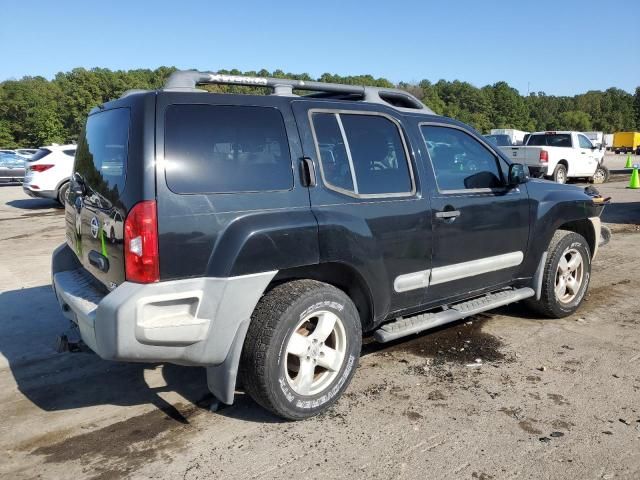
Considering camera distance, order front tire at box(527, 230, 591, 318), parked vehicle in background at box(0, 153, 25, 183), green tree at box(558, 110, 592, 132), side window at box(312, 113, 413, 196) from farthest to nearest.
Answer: green tree at box(558, 110, 592, 132) < parked vehicle in background at box(0, 153, 25, 183) < front tire at box(527, 230, 591, 318) < side window at box(312, 113, 413, 196)

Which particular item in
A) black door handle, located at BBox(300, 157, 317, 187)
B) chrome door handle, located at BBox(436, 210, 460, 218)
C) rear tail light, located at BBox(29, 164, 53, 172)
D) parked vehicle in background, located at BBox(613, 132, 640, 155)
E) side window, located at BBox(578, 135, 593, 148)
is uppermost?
parked vehicle in background, located at BBox(613, 132, 640, 155)

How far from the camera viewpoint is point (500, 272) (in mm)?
4516

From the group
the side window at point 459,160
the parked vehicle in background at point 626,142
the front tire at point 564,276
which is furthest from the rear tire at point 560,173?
the parked vehicle in background at point 626,142

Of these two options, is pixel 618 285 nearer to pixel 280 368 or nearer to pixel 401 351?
pixel 401 351

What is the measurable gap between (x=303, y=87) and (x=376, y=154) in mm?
672

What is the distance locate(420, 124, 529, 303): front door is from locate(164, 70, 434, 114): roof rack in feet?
1.06

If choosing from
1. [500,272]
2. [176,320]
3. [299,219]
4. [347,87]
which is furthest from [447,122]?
[176,320]

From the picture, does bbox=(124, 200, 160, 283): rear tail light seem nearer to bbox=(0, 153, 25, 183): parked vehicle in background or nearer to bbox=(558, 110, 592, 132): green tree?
bbox=(0, 153, 25, 183): parked vehicle in background

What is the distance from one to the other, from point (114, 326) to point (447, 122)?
286 cm

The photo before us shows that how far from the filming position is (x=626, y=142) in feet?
210

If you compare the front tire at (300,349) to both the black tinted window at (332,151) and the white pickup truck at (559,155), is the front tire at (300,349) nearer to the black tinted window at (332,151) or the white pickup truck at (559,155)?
the black tinted window at (332,151)

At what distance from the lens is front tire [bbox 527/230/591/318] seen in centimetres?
490

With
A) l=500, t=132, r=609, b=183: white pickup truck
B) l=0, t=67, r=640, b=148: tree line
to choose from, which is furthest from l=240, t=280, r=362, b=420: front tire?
l=0, t=67, r=640, b=148: tree line

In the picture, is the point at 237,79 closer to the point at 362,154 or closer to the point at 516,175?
the point at 362,154
